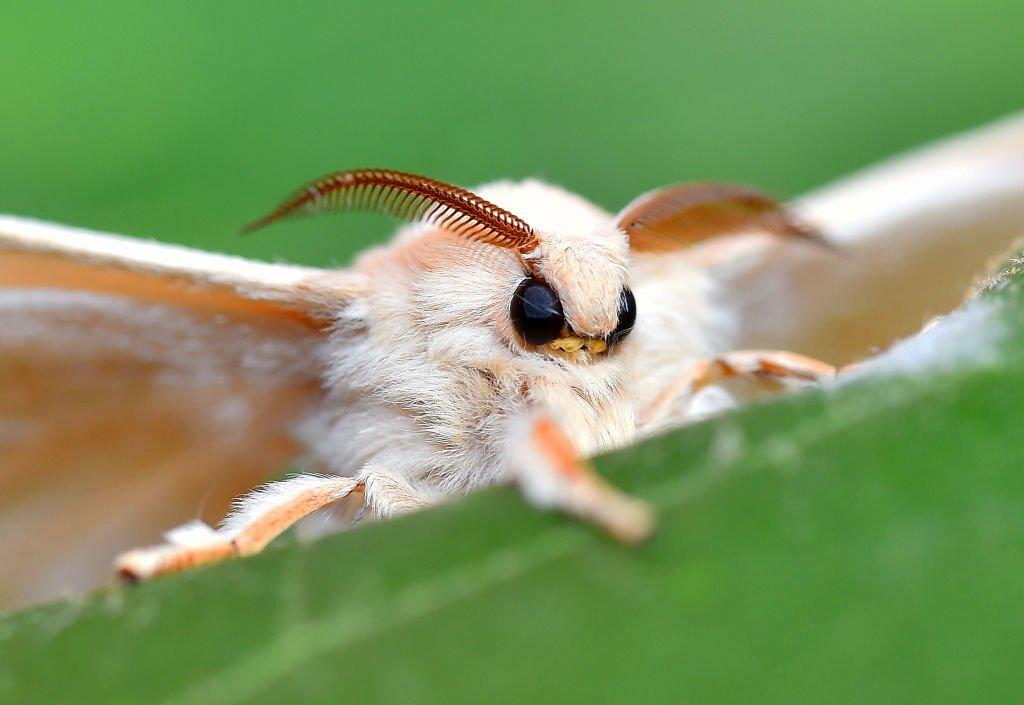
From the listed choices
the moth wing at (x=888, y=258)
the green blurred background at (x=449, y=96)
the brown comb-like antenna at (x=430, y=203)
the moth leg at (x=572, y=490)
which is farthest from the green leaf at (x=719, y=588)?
the green blurred background at (x=449, y=96)

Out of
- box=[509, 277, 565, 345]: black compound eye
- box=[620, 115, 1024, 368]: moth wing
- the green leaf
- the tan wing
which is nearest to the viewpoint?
the green leaf

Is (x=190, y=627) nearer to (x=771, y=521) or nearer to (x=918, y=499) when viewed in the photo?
(x=771, y=521)

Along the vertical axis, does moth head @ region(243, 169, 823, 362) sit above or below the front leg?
above

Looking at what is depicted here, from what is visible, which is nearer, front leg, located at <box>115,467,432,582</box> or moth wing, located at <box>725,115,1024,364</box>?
front leg, located at <box>115,467,432,582</box>

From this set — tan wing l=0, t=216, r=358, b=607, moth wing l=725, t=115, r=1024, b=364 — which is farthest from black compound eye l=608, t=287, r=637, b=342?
moth wing l=725, t=115, r=1024, b=364

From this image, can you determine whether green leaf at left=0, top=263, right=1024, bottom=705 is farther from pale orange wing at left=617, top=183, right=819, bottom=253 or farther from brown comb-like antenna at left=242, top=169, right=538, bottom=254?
pale orange wing at left=617, top=183, right=819, bottom=253

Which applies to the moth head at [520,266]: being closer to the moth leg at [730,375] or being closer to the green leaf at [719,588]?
the moth leg at [730,375]

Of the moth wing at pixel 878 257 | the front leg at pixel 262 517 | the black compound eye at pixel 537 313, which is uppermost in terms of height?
the black compound eye at pixel 537 313

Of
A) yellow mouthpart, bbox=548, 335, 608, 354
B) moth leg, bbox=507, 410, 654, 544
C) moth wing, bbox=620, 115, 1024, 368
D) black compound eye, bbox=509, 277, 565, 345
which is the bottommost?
moth wing, bbox=620, 115, 1024, 368

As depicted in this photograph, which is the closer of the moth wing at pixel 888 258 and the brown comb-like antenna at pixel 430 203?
the brown comb-like antenna at pixel 430 203
